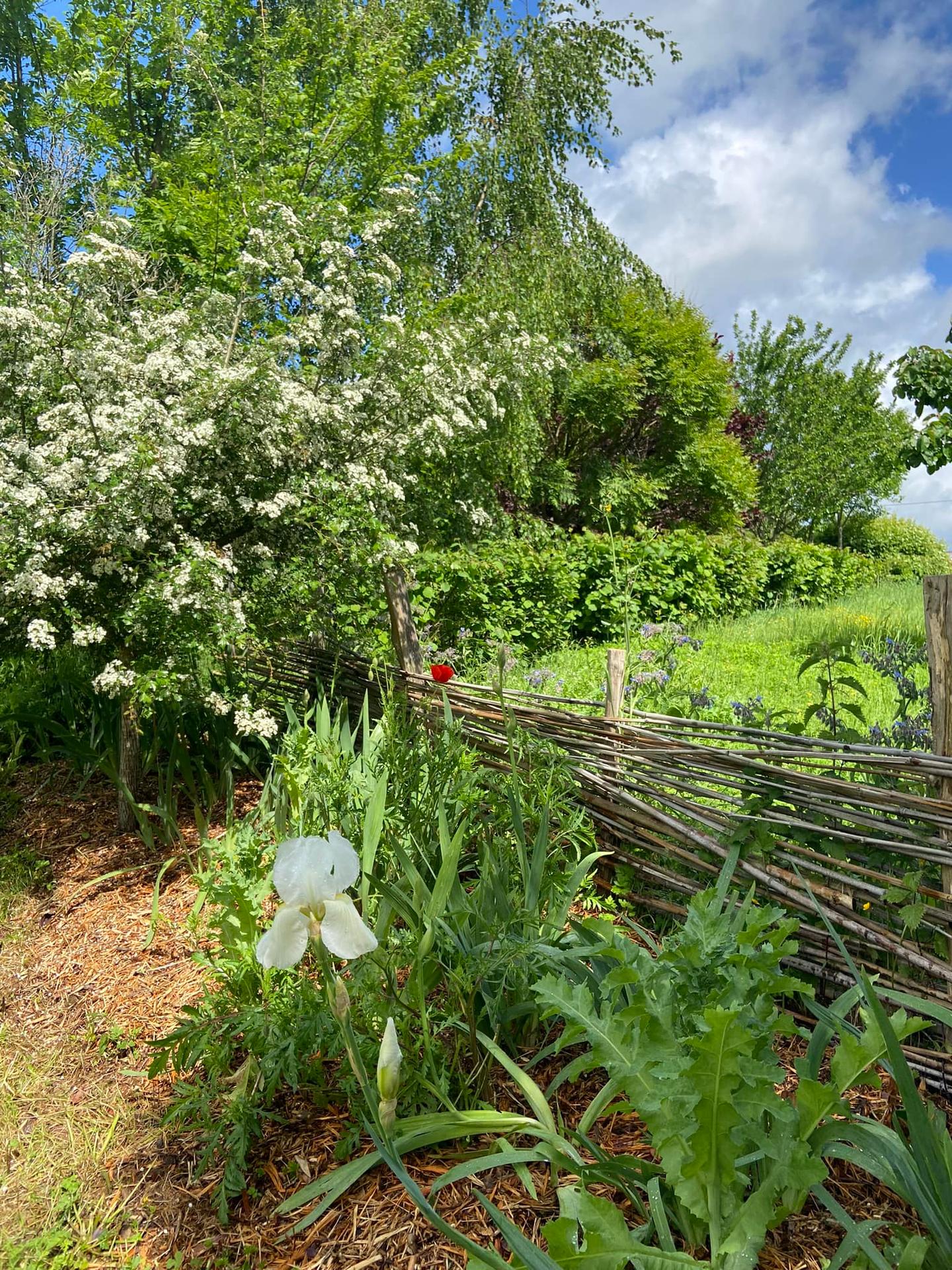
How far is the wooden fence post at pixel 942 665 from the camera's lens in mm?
1937

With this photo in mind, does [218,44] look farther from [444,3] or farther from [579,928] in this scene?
[579,928]

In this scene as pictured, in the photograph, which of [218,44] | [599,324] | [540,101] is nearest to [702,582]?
[599,324]

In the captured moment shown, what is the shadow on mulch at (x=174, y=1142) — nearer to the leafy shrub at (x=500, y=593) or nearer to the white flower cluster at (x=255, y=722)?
the white flower cluster at (x=255, y=722)

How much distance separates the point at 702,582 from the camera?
10.4 m

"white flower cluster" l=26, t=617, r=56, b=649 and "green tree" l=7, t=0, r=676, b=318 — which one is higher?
"green tree" l=7, t=0, r=676, b=318

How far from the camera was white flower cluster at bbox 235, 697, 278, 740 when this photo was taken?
10.5 feet

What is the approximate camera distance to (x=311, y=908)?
1029 mm

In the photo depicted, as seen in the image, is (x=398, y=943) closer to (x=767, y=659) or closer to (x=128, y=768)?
(x=128, y=768)

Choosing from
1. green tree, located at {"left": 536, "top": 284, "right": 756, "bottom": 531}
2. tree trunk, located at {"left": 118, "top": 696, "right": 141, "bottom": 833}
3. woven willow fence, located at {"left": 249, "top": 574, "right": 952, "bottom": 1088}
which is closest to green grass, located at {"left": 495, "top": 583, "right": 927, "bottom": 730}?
woven willow fence, located at {"left": 249, "top": 574, "right": 952, "bottom": 1088}

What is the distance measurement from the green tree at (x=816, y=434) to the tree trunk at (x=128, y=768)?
1918 cm

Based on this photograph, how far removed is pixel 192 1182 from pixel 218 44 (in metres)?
12.6

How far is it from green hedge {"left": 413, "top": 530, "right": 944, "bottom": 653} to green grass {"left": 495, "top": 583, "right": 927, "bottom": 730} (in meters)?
0.57

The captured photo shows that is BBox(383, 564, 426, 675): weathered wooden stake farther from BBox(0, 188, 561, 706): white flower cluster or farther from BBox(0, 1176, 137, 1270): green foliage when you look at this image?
BBox(0, 1176, 137, 1270): green foliage

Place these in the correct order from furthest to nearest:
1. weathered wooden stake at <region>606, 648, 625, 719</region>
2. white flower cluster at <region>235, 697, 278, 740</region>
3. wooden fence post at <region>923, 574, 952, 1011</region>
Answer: white flower cluster at <region>235, 697, 278, 740</region> < weathered wooden stake at <region>606, 648, 625, 719</region> < wooden fence post at <region>923, 574, 952, 1011</region>
